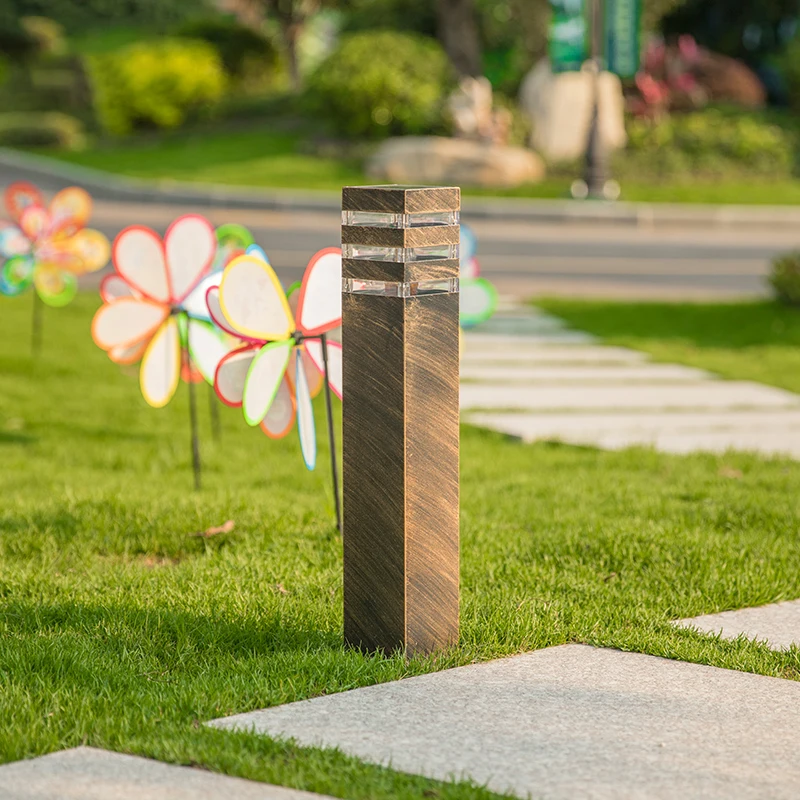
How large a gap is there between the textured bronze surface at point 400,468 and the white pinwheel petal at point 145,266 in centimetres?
264

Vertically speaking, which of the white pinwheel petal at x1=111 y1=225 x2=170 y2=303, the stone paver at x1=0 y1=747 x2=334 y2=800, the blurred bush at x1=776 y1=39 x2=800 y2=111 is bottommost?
the stone paver at x1=0 y1=747 x2=334 y2=800

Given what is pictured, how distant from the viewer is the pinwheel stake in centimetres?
371

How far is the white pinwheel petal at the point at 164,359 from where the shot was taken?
635 cm

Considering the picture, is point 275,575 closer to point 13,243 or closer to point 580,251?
point 13,243

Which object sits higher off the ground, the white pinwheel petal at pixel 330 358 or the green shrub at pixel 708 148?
the green shrub at pixel 708 148

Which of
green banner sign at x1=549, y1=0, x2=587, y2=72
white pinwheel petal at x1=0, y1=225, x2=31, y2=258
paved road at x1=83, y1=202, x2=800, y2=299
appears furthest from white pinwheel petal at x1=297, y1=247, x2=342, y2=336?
green banner sign at x1=549, y1=0, x2=587, y2=72

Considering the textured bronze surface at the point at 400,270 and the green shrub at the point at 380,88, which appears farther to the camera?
the green shrub at the point at 380,88

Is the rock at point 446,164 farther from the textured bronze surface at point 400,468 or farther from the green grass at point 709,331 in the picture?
the textured bronze surface at point 400,468

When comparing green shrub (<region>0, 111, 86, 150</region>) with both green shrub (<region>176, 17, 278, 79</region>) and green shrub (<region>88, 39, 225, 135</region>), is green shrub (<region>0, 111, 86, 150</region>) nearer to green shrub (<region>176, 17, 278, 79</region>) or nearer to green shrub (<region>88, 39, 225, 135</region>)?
green shrub (<region>88, 39, 225, 135</region>)

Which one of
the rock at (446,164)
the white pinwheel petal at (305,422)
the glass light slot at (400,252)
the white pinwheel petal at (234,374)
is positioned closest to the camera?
the glass light slot at (400,252)

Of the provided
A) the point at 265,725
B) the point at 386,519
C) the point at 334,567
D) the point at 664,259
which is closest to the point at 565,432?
the point at 334,567

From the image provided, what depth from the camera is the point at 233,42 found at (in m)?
39.3

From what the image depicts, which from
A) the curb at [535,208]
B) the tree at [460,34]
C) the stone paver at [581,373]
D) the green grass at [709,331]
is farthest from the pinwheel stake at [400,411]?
the tree at [460,34]

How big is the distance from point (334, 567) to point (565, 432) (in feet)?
10.9
